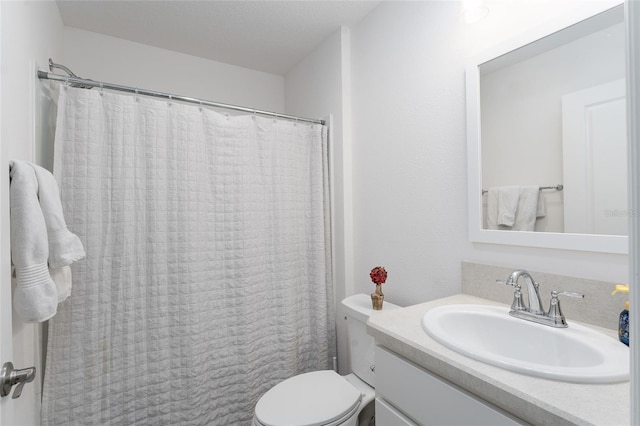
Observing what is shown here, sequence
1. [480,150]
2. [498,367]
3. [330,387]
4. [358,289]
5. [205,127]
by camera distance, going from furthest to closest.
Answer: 1. [358,289]
2. [205,127]
3. [330,387]
4. [480,150]
5. [498,367]

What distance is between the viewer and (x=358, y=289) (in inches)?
76.0

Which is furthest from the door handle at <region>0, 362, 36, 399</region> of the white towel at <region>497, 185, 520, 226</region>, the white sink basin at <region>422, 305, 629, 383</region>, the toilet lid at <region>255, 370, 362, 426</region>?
the white towel at <region>497, 185, 520, 226</region>

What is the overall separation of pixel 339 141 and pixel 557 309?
1.42m

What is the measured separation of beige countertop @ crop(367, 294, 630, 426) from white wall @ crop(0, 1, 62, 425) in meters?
0.93

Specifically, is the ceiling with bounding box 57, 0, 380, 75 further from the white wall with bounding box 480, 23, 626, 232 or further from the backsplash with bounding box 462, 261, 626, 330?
the backsplash with bounding box 462, 261, 626, 330

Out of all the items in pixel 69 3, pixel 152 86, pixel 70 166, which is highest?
pixel 69 3

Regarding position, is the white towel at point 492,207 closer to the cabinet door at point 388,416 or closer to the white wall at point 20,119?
the cabinet door at point 388,416

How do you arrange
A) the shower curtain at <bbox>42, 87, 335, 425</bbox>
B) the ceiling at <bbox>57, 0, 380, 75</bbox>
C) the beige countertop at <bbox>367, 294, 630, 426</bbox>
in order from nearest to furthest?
the beige countertop at <bbox>367, 294, 630, 426</bbox>
the shower curtain at <bbox>42, 87, 335, 425</bbox>
the ceiling at <bbox>57, 0, 380, 75</bbox>

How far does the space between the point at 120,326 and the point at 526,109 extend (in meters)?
1.94

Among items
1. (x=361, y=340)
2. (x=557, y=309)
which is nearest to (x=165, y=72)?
(x=361, y=340)

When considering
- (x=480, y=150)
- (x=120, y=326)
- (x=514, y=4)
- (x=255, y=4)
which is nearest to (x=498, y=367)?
(x=480, y=150)

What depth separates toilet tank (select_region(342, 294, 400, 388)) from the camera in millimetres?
1473

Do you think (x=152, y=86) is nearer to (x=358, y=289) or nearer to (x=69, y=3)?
(x=69, y=3)

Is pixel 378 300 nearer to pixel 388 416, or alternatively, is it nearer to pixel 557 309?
pixel 388 416
